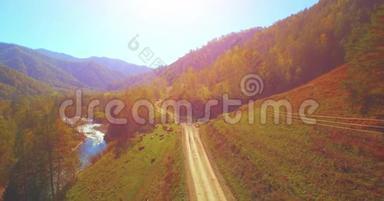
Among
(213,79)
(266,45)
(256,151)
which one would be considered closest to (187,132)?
(256,151)

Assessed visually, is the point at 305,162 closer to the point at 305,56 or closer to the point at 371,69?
the point at 371,69

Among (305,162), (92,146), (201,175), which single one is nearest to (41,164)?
(201,175)

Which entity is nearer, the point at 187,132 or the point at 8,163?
the point at 8,163

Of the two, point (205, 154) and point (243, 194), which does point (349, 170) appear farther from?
point (205, 154)

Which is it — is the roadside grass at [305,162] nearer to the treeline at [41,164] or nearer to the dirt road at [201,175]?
the dirt road at [201,175]

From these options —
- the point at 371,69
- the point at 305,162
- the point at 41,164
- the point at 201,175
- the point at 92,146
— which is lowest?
the point at 92,146

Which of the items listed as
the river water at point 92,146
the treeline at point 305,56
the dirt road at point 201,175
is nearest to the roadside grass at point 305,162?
the dirt road at point 201,175
